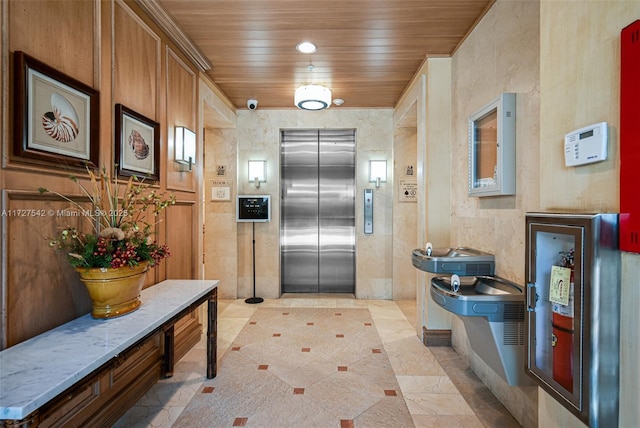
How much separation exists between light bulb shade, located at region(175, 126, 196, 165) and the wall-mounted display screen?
5.57ft

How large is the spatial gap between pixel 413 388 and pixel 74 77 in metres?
3.19

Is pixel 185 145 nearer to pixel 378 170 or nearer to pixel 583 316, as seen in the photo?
pixel 378 170

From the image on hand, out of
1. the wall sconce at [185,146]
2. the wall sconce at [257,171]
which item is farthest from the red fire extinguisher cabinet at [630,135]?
the wall sconce at [257,171]

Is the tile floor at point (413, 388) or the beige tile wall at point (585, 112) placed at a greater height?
the beige tile wall at point (585, 112)

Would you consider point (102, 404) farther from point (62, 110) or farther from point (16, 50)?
point (16, 50)

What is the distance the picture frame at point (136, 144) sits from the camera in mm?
2236

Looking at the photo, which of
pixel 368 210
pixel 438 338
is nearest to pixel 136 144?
pixel 438 338

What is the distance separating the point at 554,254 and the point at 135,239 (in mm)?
2187

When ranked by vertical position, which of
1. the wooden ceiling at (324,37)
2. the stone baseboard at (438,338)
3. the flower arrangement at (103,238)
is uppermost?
the wooden ceiling at (324,37)

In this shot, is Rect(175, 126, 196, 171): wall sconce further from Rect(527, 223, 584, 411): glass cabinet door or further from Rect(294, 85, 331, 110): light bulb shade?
Rect(527, 223, 584, 411): glass cabinet door

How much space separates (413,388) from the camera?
2600 millimetres

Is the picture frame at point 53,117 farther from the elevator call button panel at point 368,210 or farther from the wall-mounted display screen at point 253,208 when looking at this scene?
the elevator call button panel at point 368,210

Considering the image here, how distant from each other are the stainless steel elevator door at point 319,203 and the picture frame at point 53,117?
139 inches

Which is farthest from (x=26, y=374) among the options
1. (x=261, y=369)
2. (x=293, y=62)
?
(x=293, y=62)
